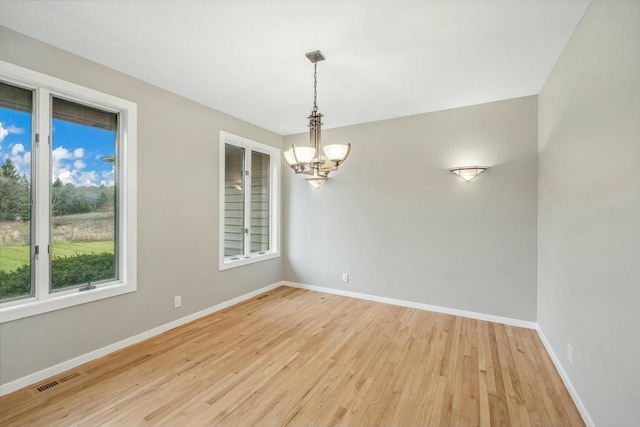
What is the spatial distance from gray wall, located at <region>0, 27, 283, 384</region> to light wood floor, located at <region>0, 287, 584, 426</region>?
0.88 ft

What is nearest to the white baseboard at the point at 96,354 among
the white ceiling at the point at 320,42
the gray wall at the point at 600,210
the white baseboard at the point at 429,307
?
the white baseboard at the point at 429,307

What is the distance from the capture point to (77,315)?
8.24 ft

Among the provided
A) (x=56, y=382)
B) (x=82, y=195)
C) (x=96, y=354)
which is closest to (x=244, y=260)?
(x=96, y=354)

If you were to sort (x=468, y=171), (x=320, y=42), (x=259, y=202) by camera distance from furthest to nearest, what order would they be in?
(x=259, y=202), (x=468, y=171), (x=320, y=42)

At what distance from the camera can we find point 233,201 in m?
4.39

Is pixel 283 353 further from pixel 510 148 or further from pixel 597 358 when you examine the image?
pixel 510 148

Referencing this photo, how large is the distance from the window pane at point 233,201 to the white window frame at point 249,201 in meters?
0.08

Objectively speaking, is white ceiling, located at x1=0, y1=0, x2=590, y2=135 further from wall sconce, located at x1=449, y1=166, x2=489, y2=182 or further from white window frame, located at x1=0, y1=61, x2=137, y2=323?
wall sconce, located at x1=449, y1=166, x2=489, y2=182

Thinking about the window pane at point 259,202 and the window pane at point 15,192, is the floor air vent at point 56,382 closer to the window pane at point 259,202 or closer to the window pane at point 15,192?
the window pane at point 15,192

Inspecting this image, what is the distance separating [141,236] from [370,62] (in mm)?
2968

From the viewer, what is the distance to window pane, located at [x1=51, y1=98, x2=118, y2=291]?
2.51 m

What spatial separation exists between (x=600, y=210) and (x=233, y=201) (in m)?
4.11

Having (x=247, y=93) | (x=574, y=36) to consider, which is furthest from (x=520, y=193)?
(x=247, y=93)

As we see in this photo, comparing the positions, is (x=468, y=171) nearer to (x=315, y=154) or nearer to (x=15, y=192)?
(x=315, y=154)
